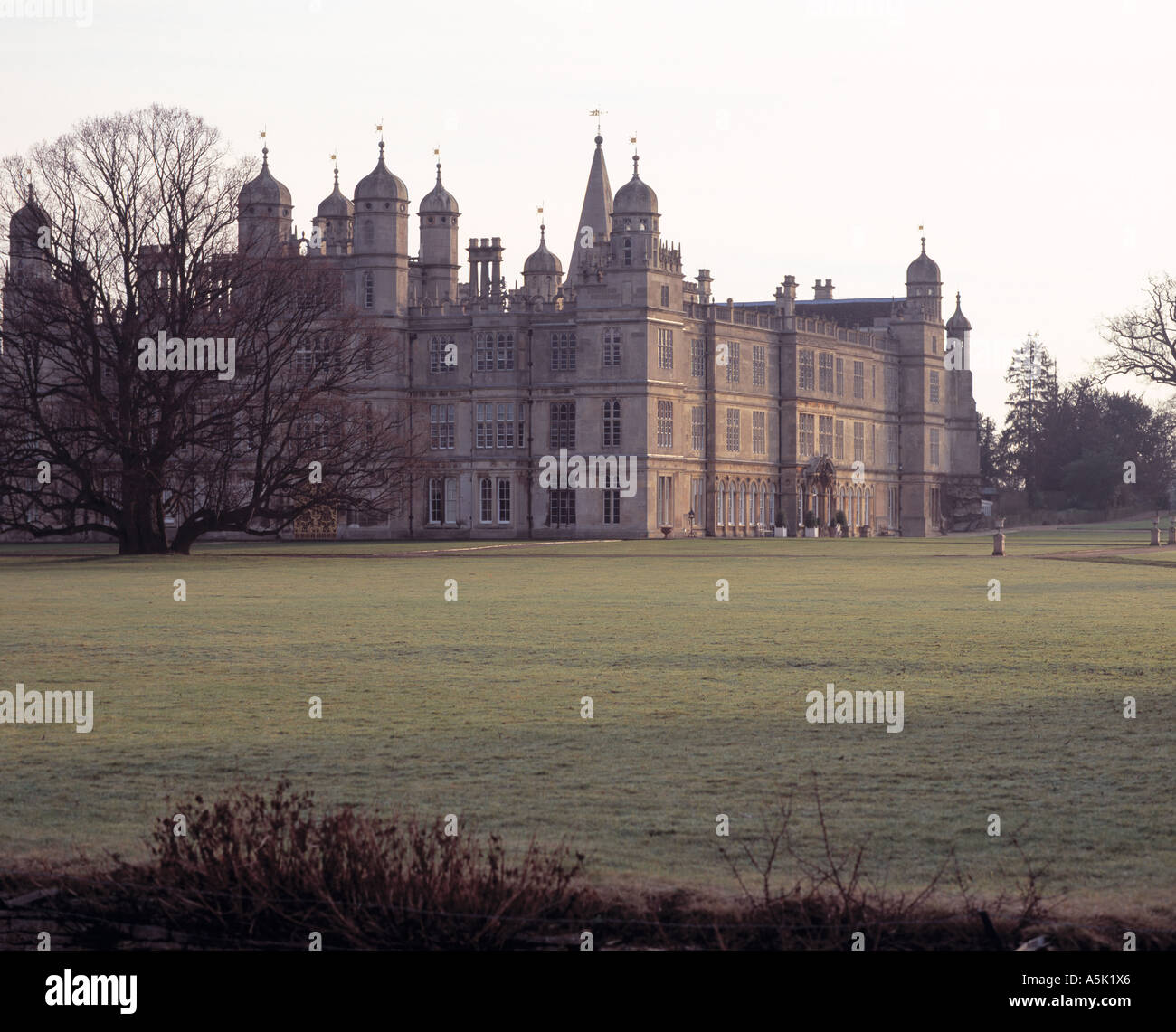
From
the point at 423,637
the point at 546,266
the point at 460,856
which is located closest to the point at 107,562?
the point at 423,637

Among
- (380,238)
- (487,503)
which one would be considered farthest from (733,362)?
(380,238)

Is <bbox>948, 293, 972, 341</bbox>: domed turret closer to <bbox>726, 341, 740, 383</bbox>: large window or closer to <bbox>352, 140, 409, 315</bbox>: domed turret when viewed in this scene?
<bbox>726, 341, 740, 383</bbox>: large window

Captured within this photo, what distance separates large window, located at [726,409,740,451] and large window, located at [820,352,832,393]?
394 inches

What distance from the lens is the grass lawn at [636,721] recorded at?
12508 mm

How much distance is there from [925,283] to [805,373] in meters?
19.0

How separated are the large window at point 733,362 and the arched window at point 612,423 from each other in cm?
966

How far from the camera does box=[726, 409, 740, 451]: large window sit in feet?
328

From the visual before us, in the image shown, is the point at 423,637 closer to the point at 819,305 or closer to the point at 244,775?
the point at 244,775

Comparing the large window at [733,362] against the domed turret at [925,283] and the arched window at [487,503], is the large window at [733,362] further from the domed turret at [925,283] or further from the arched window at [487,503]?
the domed turret at [925,283]

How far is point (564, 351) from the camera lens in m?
96.4

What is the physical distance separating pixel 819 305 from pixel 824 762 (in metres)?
118

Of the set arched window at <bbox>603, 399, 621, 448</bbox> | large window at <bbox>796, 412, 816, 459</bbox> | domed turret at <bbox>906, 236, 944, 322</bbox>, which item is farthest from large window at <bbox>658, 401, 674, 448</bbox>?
domed turret at <bbox>906, 236, 944, 322</bbox>

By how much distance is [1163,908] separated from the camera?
34.5 feet

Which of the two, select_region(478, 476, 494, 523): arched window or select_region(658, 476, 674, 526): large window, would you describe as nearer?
select_region(658, 476, 674, 526): large window
